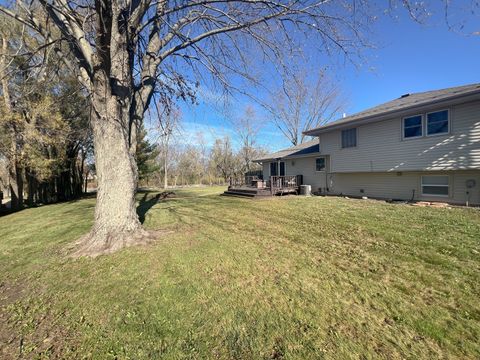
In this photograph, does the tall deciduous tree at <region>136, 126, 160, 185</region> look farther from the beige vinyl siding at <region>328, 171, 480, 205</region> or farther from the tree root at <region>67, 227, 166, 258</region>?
the tree root at <region>67, 227, 166, 258</region>

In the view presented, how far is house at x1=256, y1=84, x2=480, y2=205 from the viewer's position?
8.94 meters

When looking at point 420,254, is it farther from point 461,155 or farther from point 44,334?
point 461,155

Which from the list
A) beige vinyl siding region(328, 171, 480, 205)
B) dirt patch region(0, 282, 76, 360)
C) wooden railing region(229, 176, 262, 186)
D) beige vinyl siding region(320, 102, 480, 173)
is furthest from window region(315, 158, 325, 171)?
dirt patch region(0, 282, 76, 360)

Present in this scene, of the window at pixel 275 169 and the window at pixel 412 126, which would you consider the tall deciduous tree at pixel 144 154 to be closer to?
the window at pixel 275 169

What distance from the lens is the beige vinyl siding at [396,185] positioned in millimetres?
9273

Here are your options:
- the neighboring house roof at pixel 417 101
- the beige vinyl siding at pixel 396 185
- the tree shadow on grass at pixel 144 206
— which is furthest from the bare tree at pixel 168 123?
the beige vinyl siding at pixel 396 185

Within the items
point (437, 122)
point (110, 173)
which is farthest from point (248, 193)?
point (110, 173)

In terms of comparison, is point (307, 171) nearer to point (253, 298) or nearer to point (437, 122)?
point (437, 122)

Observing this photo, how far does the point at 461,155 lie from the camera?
8914mm

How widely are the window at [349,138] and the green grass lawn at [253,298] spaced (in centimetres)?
825

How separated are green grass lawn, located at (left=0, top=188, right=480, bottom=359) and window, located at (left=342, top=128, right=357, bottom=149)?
825cm

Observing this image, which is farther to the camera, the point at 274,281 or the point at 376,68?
the point at 376,68

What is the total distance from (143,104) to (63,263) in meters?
4.06

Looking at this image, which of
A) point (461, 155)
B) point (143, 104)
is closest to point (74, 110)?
point (143, 104)
